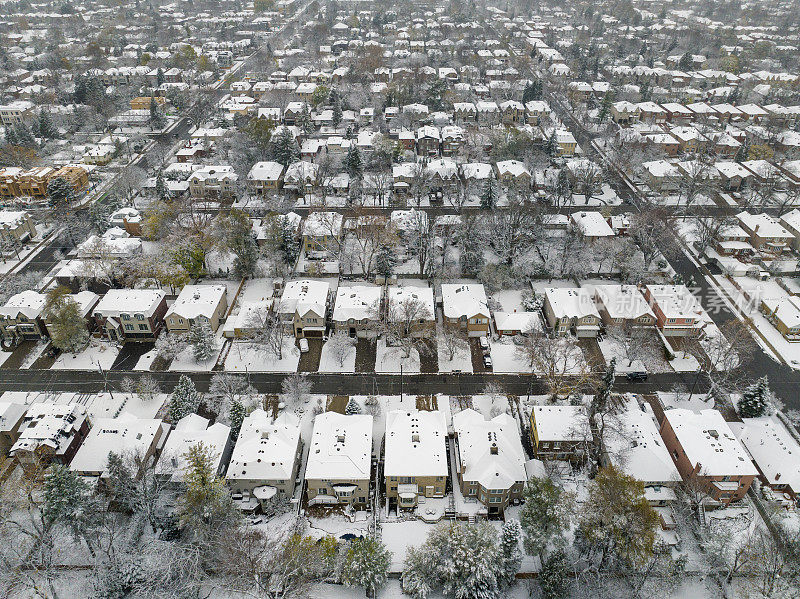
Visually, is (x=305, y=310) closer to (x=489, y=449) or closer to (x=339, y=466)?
(x=339, y=466)

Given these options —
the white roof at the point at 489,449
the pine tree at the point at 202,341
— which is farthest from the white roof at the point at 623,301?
the pine tree at the point at 202,341

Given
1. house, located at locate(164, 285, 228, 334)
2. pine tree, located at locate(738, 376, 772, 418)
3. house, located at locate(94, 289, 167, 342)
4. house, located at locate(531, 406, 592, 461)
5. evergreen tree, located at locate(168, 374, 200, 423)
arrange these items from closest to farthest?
house, located at locate(531, 406, 592, 461), evergreen tree, located at locate(168, 374, 200, 423), pine tree, located at locate(738, 376, 772, 418), house, located at locate(94, 289, 167, 342), house, located at locate(164, 285, 228, 334)

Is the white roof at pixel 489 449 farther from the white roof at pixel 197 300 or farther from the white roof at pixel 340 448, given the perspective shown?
the white roof at pixel 197 300

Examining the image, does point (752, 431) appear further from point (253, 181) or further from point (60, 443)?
point (253, 181)

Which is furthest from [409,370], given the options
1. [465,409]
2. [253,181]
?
[253,181]

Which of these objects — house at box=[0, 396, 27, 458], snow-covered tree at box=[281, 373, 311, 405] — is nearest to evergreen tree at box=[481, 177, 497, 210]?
snow-covered tree at box=[281, 373, 311, 405]

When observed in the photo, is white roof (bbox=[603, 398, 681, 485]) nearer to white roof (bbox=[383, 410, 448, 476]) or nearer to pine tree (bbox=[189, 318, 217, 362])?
white roof (bbox=[383, 410, 448, 476])

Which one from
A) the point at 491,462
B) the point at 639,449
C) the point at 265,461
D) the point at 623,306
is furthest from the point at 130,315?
the point at 623,306
